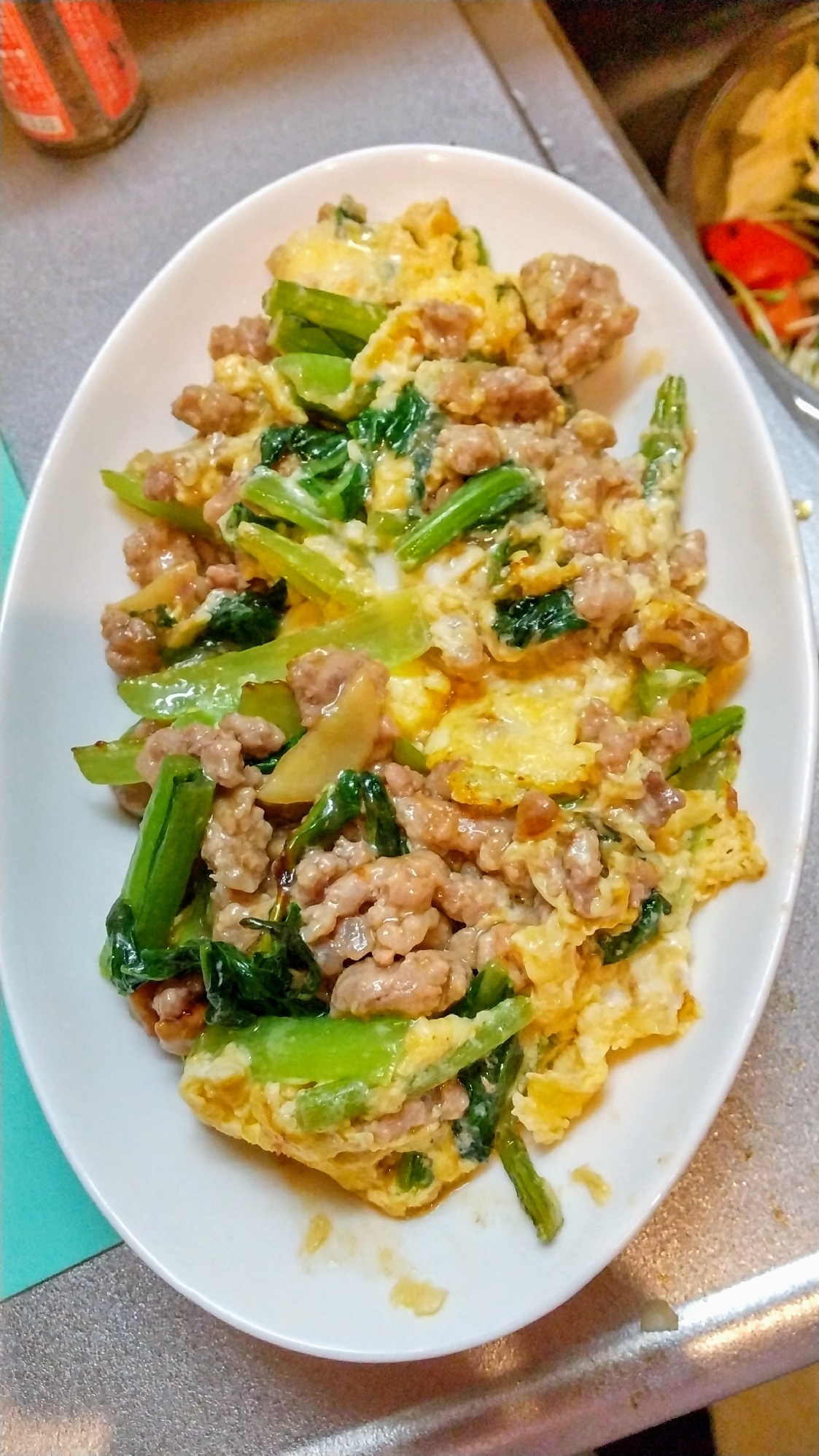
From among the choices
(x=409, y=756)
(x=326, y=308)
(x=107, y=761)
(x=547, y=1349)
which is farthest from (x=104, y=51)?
(x=547, y=1349)

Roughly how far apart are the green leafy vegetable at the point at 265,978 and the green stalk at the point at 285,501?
0.58 m

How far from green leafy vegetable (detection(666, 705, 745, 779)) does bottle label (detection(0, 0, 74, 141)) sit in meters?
1.71

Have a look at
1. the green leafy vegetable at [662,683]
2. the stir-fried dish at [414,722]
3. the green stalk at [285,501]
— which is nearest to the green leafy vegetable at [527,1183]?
the stir-fried dish at [414,722]

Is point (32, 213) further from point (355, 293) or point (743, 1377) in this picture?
point (743, 1377)

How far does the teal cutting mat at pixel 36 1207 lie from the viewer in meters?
1.46

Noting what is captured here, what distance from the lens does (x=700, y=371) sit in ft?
4.90

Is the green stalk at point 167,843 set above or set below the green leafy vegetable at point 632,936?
above

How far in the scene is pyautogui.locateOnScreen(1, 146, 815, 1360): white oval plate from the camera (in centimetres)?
120

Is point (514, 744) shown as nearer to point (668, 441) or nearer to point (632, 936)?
point (632, 936)

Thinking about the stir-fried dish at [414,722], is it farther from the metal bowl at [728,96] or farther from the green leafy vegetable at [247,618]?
the metal bowl at [728,96]

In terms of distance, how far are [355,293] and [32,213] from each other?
2.88 ft

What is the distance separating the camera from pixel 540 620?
55.4 inches

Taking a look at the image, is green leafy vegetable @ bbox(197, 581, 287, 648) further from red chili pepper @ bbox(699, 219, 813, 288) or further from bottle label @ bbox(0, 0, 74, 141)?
red chili pepper @ bbox(699, 219, 813, 288)

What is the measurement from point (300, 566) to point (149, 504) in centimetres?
31
